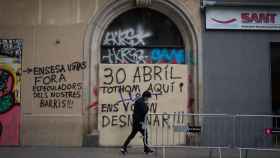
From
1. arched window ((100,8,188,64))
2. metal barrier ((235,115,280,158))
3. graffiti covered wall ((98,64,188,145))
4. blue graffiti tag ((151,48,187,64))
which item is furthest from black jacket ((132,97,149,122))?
blue graffiti tag ((151,48,187,64))

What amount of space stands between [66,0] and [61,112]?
10.5 feet

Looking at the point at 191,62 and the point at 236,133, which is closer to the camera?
the point at 236,133

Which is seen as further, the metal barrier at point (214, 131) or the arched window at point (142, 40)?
the arched window at point (142, 40)

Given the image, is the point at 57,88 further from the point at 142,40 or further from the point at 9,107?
the point at 142,40

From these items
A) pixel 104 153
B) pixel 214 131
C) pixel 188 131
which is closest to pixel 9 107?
pixel 104 153

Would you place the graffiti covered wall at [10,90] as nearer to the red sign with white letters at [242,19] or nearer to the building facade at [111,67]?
the building facade at [111,67]

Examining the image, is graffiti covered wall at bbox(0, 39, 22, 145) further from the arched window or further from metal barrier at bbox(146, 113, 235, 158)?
metal barrier at bbox(146, 113, 235, 158)

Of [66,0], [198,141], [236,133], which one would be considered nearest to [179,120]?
[198,141]

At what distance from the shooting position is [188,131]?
1077 centimetres

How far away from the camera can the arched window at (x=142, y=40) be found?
44.5ft

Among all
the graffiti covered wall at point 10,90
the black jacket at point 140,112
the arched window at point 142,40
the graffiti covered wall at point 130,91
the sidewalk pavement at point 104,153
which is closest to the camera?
the sidewalk pavement at point 104,153

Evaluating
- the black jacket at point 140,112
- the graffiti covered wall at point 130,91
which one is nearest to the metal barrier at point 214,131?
the black jacket at point 140,112

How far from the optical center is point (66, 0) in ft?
43.2

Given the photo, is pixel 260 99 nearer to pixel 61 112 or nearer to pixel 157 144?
pixel 157 144
